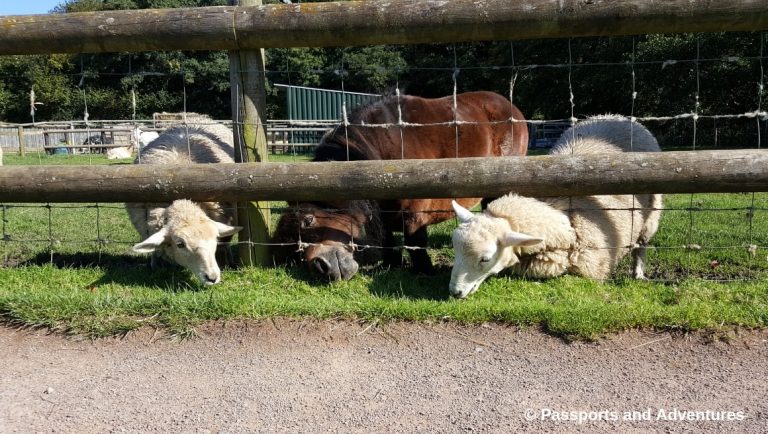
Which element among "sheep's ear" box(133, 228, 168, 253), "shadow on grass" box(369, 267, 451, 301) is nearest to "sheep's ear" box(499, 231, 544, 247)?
"shadow on grass" box(369, 267, 451, 301)

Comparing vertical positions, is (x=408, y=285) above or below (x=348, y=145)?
below

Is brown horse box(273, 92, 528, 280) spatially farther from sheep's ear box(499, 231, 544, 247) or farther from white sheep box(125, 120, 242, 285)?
sheep's ear box(499, 231, 544, 247)

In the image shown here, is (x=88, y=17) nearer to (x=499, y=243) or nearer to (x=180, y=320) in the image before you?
(x=180, y=320)

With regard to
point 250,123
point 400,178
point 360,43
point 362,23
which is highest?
point 362,23

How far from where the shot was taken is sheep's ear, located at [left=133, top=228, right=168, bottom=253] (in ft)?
15.7

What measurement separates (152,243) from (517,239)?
2.93 m

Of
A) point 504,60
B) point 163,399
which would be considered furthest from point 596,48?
point 163,399

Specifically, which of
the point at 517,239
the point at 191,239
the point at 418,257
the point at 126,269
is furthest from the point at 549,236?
the point at 126,269

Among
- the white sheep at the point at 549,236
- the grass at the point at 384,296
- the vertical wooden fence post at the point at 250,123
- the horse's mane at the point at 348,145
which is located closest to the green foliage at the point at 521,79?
the horse's mane at the point at 348,145

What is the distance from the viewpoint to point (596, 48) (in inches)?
851

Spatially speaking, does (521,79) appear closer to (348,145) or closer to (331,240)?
(348,145)

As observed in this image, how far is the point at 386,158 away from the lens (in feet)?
19.2

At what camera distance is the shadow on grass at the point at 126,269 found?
4.91m

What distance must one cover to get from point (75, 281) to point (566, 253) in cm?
410
